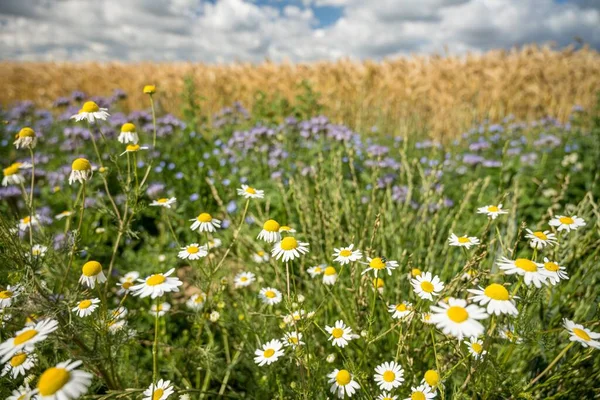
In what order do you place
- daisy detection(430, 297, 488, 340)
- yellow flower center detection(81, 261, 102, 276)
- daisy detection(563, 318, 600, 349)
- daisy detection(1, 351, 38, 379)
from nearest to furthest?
1. daisy detection(430, 297, 488, 340)
2. daisy detection(563, 318, 600, 349)
3. daisy detection(1, 351, 38, 379)
4. yellow flower center detection(81, 261, 102, 276)

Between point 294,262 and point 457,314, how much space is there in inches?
70.6

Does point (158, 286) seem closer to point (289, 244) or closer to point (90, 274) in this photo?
point (90, 274)

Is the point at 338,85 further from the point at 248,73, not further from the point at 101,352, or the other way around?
the point at 101,352

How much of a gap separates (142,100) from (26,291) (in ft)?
35.0

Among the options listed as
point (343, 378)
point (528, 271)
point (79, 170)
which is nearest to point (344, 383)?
point (343, 378)

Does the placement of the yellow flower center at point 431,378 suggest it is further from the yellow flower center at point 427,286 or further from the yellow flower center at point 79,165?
the yellow flower center at point 79,165

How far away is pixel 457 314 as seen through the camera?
36.6 inches

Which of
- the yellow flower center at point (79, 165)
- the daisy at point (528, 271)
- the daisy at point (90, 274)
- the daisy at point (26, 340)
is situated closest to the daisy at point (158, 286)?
the daisy at point (90, 274)

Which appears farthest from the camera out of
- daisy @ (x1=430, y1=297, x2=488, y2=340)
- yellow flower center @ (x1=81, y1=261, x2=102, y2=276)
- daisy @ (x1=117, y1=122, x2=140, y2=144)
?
daisy @ (x1=117, y1=122, x2=140, y2=144)

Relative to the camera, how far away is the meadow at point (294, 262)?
1233mm

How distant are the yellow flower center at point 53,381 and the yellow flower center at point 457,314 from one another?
3.04 ft

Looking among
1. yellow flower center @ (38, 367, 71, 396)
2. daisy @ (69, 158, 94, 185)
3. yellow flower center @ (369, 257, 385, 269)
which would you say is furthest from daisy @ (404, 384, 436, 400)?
daisy @ (69, 158, 94, 185)

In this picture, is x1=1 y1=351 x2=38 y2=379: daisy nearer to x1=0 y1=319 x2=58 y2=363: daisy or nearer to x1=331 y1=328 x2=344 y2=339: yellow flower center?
x1=0 y1=319 x2=58 y2=363: daisy

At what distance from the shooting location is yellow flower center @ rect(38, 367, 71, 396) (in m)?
0.79
